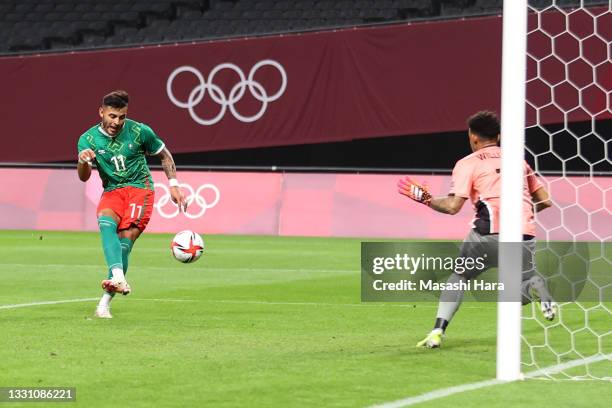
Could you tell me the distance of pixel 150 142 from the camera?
1055 centimetres

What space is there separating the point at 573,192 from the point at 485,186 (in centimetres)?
1213

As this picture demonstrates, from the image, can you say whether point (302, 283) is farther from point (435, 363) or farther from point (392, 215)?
point (392, 215)

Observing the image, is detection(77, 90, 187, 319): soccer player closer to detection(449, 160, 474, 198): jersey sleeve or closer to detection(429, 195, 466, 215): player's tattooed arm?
detection(449, 160, 474, 198): jersey sleeve

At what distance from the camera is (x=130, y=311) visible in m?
10.6

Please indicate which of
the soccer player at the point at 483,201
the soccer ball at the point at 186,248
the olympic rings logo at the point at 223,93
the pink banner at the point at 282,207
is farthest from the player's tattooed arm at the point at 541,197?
the olympic rings logo at the point at 223,93

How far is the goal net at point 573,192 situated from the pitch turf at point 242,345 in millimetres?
475

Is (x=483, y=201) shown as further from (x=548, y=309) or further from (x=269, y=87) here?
(x=269, y=87)

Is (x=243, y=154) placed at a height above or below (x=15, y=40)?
below

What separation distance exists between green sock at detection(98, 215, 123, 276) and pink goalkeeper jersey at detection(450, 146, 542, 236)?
2969 mm

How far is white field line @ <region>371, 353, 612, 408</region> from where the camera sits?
5.93 meters

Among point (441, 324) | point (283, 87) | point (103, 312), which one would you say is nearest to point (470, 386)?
point (441, 324)

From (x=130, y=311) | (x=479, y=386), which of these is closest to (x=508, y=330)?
(x=479, y=386)

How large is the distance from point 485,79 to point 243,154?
20.1ft

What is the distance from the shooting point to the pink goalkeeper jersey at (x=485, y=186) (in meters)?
8.33
